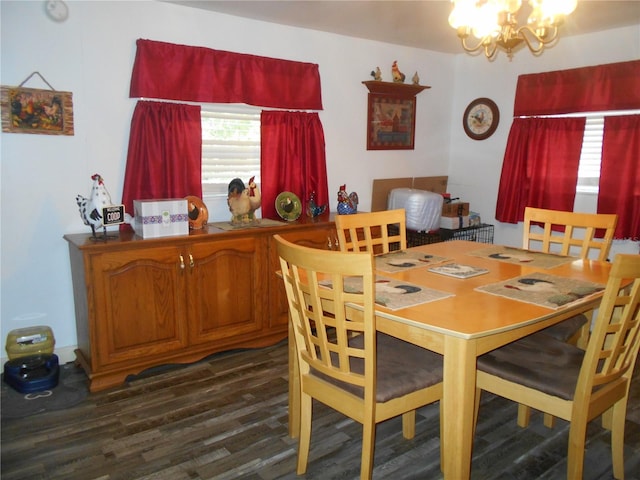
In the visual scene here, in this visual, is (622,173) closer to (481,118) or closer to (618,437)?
(481,118)

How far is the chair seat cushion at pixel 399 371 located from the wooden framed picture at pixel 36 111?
207 cm

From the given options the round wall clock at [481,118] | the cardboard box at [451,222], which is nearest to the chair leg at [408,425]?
the cardboard box at [451,222]

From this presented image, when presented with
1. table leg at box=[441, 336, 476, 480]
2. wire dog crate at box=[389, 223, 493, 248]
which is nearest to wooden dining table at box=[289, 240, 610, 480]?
table leg at box=[441, 336, 476, 480]

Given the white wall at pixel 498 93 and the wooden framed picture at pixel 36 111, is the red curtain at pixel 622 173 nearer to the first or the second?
the white wall at pixel 498 93

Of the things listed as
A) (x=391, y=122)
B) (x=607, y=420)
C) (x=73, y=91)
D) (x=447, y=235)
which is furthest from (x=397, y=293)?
(x=391, y=122)

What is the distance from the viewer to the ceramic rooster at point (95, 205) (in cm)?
273

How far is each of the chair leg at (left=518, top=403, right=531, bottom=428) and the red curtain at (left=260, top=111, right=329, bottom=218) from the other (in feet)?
6.72

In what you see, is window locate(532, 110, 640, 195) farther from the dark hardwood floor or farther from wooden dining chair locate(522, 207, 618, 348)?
the dark hardwood floor

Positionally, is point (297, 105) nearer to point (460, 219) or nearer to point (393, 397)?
point (460, 219)

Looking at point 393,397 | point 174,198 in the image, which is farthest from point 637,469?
point 174,198

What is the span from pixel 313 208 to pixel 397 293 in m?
1.89

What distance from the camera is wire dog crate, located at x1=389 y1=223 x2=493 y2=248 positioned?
158 inches

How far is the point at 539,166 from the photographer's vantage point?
4062 mm

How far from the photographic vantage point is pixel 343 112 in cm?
404
